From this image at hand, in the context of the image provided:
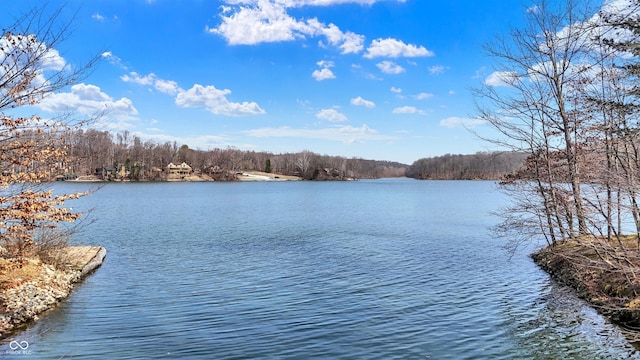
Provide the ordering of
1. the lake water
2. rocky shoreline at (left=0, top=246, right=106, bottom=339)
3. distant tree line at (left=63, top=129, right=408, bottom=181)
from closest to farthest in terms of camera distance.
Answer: the lake water, rocky shoreline at (left=0, top=246, right=106, bottom=339), distant tree line at (left=63, top=129, right=408, bottom=181)

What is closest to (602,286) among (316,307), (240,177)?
(316,307)

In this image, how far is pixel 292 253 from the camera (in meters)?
19.7

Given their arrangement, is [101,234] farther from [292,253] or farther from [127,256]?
[292,253]

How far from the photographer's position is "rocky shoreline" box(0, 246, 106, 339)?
10102 millimetres

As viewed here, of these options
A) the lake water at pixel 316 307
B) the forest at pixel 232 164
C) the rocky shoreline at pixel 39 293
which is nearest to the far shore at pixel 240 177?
the forest at pixel 232 164

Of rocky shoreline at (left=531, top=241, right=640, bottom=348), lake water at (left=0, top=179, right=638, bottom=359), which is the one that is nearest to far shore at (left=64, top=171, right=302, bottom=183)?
lake water at (left=0, top=179, right=638, bottom=359)

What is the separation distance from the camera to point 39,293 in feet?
38.4

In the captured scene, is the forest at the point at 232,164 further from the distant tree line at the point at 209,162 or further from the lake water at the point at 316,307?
the lake water at the point at 316,307

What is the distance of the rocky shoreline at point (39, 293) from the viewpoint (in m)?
10.1

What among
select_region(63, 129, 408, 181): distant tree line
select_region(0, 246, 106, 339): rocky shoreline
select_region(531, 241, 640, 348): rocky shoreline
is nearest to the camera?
select_region(531, 241, 640, 348): rocky shoreline

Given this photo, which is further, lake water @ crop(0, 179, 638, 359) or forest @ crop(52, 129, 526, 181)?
Answer: forest @ crop(52, 129, 526, 181)

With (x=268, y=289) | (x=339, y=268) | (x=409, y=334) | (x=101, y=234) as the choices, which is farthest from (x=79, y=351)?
(x=101, y=234)

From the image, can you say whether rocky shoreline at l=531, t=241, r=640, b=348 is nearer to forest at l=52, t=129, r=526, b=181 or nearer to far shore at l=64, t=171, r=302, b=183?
forest at l=52, t=129, r=526, b=181

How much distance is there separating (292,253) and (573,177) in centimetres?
1173
